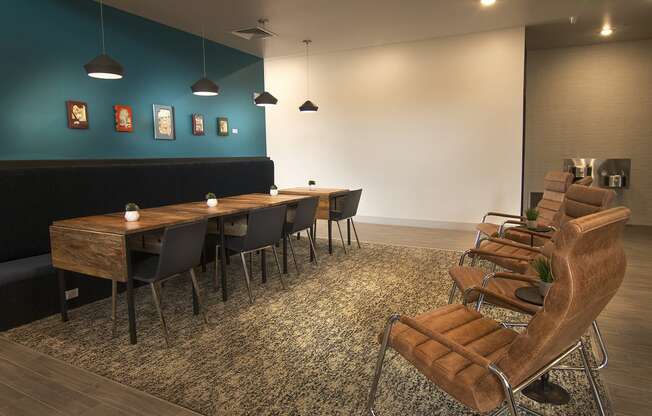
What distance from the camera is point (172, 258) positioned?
9.84 ft

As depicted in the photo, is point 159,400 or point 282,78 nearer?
point 159,400

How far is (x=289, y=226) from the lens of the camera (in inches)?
188

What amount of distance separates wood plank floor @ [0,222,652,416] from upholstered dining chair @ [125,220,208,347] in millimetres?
600

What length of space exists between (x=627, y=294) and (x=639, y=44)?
17.0 feet

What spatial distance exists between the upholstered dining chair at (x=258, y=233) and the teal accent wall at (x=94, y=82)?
235 cm

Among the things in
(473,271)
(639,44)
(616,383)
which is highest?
(639,44)

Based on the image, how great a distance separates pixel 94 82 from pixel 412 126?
4.78 m

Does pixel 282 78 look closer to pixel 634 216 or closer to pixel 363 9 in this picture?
pixel 363 9

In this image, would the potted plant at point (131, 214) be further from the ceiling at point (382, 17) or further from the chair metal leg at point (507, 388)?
the ceiling at point (382, 17)

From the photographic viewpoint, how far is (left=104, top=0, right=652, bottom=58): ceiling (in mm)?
5164

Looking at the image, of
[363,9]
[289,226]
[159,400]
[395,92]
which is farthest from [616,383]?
[395,92]

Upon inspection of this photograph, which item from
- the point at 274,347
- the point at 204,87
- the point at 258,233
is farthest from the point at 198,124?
the point at 274,347

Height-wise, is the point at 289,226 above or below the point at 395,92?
below

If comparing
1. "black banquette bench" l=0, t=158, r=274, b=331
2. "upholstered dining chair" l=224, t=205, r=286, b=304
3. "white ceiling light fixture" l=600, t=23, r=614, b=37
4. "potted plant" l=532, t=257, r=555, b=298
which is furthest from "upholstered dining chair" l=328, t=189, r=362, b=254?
"white ceiling light fixture" l=600, t=23, r=614, b=37
